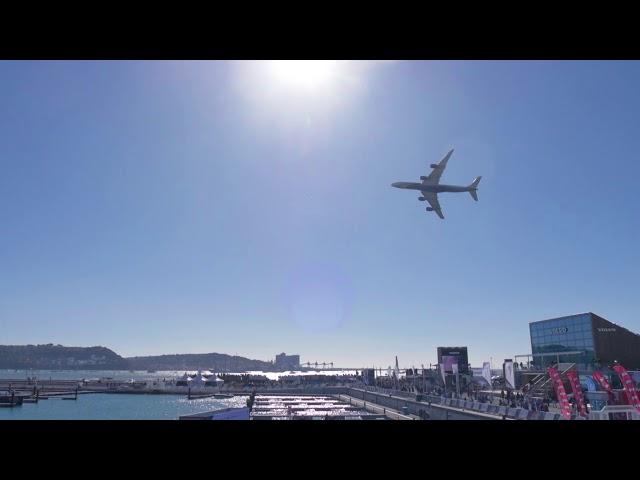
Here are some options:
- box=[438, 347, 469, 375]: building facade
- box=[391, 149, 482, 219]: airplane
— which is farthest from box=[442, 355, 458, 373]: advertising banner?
box=[391, 149, 482, 219]: airplane

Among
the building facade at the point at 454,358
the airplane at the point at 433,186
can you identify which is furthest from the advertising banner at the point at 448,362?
the airplane at the point at 433,186

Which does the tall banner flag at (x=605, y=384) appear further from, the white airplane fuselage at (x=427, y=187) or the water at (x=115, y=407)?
the water at (x=115, y=407)

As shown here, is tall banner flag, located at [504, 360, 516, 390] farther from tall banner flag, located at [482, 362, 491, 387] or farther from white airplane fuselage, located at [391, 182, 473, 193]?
white airplane fuselage, located at [391, 182, 473, 193]

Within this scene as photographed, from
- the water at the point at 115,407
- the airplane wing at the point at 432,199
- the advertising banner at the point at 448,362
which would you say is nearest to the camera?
the airplane wing at the point at 432,199

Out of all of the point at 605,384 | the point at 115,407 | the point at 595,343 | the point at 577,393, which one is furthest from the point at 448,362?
the point at 115,407

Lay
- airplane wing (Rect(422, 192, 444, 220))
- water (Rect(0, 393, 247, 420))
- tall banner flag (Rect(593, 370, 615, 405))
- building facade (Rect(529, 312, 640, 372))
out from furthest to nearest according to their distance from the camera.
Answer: water (Rect(0, 393, 247, 420)) → building facade (Rect(529, 312, 640, 372)) → airplane wing (Rect(422, 192, 444, 220)) → tall banner flag (Rect(593, 370, 615, 405))

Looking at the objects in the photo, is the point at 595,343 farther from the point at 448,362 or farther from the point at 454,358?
the point at 448,362

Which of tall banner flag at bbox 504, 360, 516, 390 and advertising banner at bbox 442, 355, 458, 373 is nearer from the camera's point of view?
tall banner flag at bbox 504, 360, 516, 390
